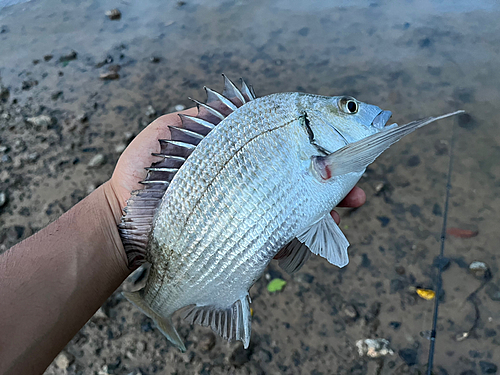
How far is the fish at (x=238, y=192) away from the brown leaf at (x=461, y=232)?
4.71 ft

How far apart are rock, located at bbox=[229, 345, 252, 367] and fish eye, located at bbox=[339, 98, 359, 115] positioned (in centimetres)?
162

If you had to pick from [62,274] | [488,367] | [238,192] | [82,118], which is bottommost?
[488,367]

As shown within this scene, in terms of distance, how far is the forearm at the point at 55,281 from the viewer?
1.45m

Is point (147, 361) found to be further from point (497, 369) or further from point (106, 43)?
point (106, 43)

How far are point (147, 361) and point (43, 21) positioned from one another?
5284 mm

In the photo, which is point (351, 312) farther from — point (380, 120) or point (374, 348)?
point (380, 120)

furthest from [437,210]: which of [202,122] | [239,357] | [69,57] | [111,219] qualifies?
[69,57]

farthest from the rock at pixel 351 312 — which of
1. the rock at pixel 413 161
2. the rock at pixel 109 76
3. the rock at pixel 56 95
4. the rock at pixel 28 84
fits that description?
the rock at pixel 28 84

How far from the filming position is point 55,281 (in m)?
1.61

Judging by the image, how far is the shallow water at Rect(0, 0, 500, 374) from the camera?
2186mm

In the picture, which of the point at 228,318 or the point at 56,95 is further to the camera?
the point at 56,95

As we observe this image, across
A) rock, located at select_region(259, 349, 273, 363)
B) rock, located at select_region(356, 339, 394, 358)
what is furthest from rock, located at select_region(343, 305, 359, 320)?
rock, located at select_region(259, 349, 273, 363)

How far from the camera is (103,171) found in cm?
319

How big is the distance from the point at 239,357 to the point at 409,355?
42.1 inches
